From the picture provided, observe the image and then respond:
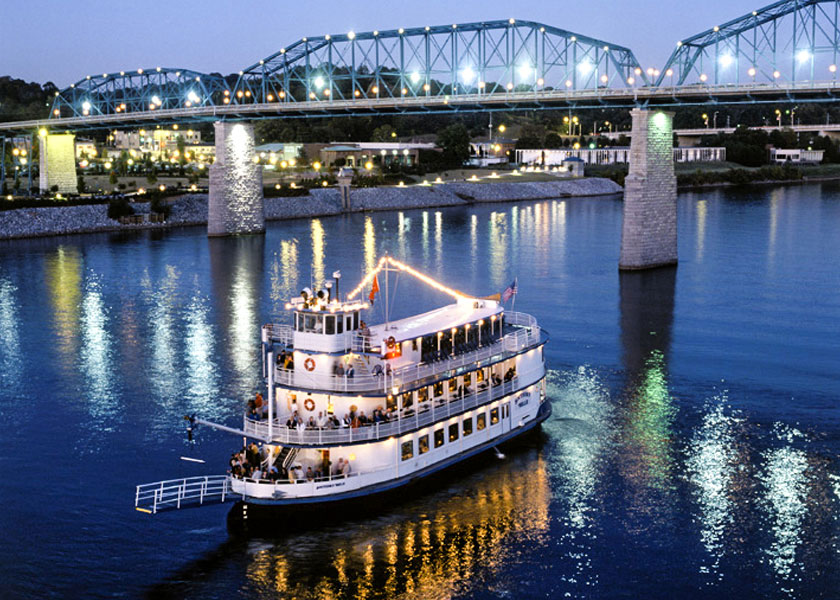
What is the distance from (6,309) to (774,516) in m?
41.8

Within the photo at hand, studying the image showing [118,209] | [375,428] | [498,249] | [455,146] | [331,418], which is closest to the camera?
[375,428]

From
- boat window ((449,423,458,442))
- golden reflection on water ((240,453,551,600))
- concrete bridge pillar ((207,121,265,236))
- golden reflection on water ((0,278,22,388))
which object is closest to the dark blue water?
golden reflection on water ((240,453,551,600))

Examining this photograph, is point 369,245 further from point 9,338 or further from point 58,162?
point 58,162

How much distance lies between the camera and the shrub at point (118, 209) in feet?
316

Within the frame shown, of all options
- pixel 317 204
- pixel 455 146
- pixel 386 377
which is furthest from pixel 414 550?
pixel 455 146

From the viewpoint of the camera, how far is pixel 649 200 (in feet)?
225

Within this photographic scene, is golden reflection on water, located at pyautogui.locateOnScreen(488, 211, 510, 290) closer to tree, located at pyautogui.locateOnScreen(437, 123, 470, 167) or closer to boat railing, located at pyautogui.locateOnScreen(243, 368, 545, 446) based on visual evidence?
boat railing, located at pyautogui.locateOnScreen(243, 368, 545, 446)

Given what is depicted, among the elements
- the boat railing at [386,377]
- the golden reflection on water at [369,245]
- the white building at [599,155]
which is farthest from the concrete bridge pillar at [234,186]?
the white building at [599,155]

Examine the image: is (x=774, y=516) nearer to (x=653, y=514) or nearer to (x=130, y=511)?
(x=653, y=514)

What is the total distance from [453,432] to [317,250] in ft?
167

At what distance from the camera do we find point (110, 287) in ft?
201

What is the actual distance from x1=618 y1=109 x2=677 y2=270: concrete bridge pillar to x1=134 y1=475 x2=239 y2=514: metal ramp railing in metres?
46.1

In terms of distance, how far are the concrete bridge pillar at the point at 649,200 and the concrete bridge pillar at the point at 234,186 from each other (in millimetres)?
38870

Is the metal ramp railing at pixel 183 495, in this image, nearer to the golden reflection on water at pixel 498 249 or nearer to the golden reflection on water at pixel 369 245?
the golden reflection on water at pixel 498 249
